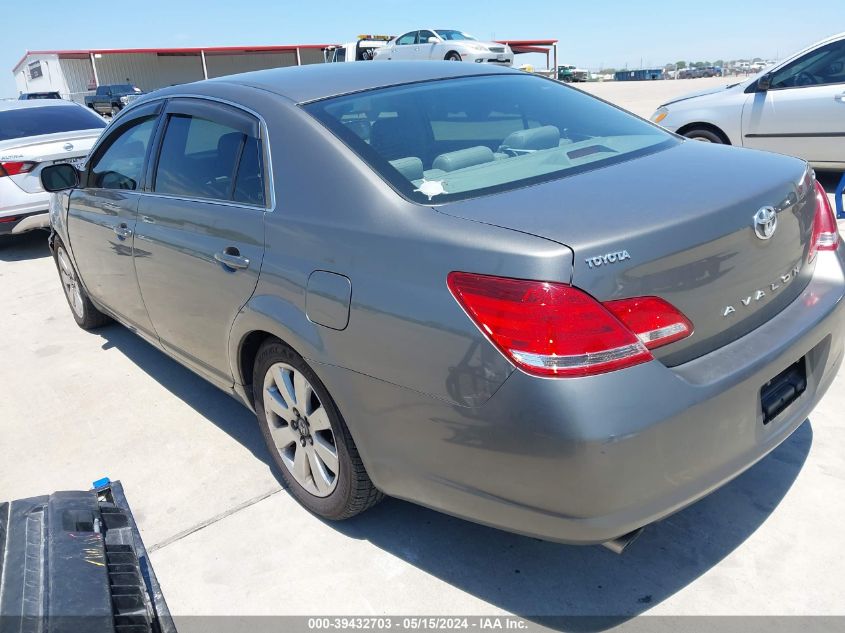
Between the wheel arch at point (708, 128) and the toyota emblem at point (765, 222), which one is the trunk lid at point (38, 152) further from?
the toyota emblem at point (765, 222)

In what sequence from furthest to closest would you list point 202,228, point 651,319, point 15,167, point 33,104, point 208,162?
point 33,104 → point 15,167 → point 208,162 → point 202,228 → point 651,319

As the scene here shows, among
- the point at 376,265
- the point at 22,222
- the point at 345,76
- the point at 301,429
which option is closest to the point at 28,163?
the point at 22,222

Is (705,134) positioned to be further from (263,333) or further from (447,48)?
(447,48)

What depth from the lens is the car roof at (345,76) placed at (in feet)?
9.20

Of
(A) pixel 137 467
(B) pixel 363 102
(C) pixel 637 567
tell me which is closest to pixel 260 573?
(A) pixel 137 467

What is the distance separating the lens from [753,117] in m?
7.15

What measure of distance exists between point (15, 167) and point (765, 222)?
23.8 ft

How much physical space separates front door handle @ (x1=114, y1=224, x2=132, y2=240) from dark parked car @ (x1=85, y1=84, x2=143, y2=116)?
32.3 metres

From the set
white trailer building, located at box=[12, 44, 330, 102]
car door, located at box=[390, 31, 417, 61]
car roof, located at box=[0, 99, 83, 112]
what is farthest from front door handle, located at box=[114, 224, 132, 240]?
white trailer building, located at box=[12, 44, 330, 102]

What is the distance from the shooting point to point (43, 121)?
791 cm

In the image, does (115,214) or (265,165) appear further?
(115,214)

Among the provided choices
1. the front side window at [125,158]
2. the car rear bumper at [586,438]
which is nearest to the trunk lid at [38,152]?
the front side window at [125,158]

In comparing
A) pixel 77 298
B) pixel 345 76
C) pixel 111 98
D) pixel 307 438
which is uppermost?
pixel 345 76

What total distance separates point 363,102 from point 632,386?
1576 mm
